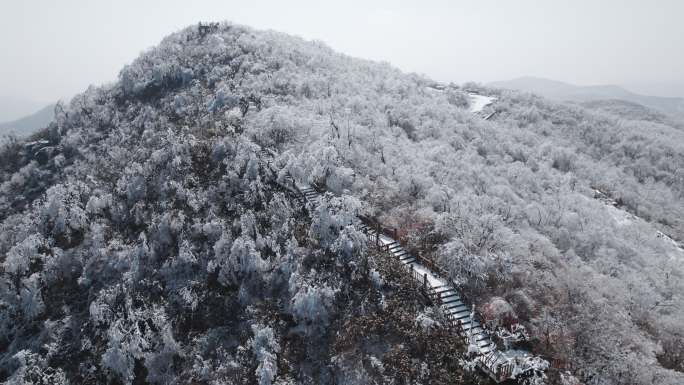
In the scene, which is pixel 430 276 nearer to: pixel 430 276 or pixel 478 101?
pixel 430 276

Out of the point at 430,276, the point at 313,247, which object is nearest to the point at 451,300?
the point at 430,276

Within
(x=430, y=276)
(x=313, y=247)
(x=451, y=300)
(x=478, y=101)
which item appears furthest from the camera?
(x=478, y=101)

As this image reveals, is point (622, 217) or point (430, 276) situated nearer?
point (430, 276)

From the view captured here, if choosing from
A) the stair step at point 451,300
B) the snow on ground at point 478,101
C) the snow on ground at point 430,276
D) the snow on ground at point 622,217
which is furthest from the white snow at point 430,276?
the snow on ground at point 478,101

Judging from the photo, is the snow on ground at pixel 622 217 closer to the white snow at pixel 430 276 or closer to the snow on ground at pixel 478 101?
the snow on ground at pixel 478 101

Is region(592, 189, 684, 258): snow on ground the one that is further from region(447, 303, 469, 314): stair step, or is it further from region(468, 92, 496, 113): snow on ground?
region(447, 303, 469, 314): stair step
